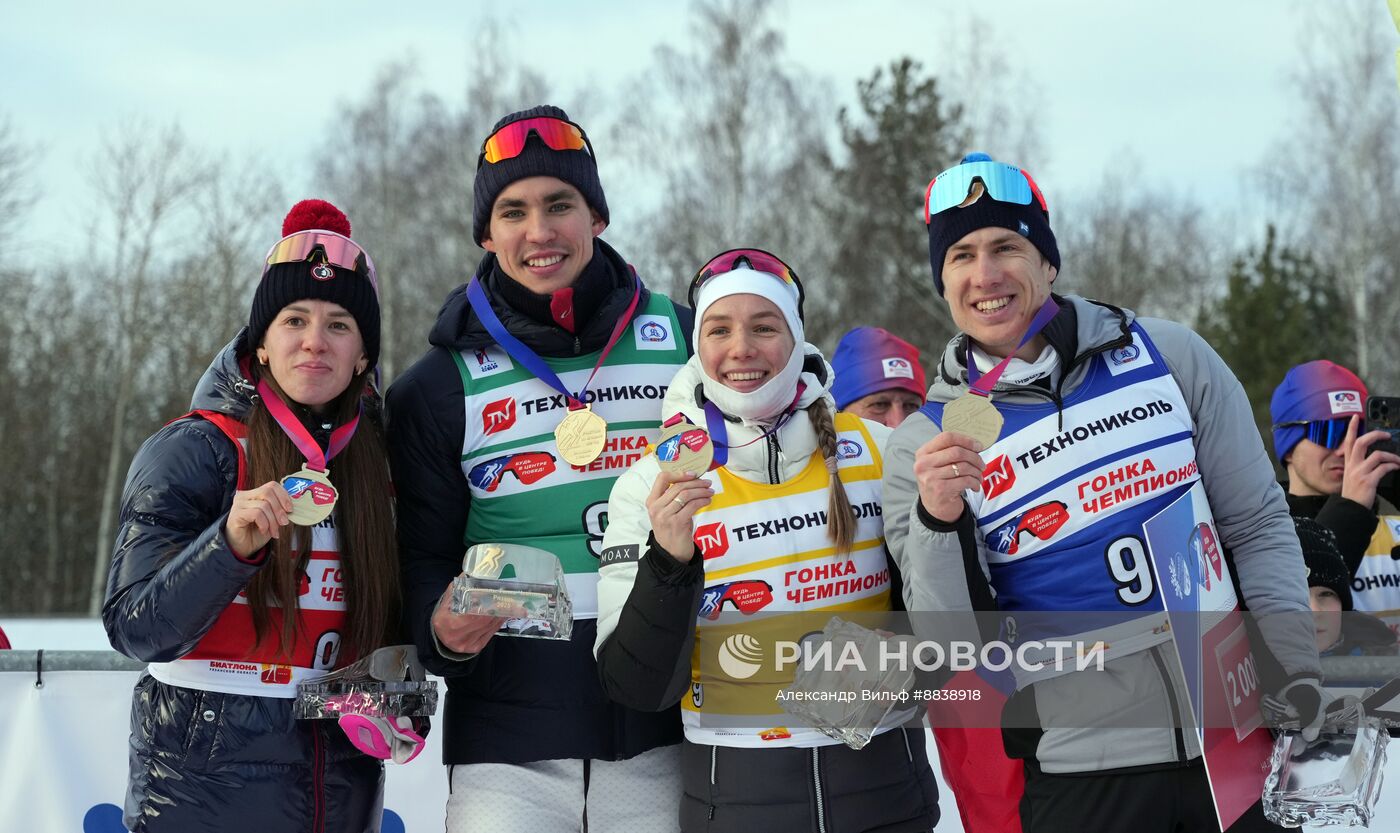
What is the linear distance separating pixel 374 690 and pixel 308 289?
1001 mm

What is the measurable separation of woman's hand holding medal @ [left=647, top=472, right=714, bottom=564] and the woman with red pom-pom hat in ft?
2.42

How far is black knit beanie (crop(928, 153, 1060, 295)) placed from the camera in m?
3.02

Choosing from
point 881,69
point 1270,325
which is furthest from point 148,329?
point 1270,325

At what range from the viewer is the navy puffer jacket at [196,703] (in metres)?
2.79

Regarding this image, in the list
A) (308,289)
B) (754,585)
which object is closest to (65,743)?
(308,289)

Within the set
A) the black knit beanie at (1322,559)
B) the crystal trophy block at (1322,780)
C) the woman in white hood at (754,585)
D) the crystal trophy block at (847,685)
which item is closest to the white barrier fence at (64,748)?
the woman in white hood at (754,585)

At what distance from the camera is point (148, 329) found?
2616 centimetres

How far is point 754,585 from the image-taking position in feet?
9.75

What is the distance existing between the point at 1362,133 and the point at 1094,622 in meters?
26.0

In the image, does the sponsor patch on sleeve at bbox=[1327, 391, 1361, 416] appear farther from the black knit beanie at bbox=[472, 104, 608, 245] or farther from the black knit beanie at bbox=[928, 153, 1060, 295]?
the black knit beanie at bbox=[472, 104, 608, 245]

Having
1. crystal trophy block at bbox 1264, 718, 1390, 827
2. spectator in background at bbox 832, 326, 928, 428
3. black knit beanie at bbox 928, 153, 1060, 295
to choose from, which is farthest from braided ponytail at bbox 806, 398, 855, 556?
spectator in background at bbox 832, 326, 928, 428

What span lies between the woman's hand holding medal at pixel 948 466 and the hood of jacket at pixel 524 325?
44.8 inches

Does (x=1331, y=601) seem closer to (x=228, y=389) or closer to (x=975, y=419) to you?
(x=975, y=419)

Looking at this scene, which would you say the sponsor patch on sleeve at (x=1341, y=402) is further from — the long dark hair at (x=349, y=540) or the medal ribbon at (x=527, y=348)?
the long dark hair at (x=349, y=540)
